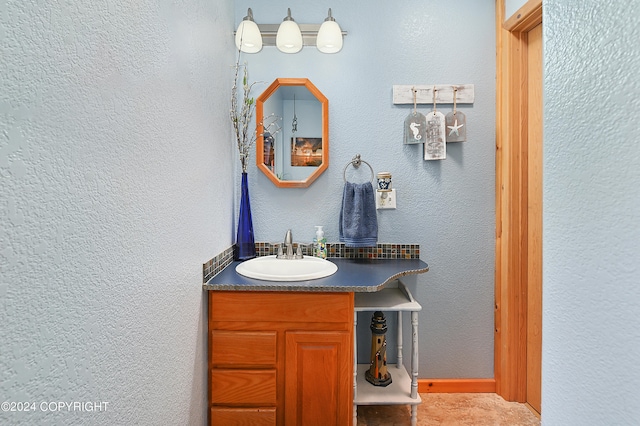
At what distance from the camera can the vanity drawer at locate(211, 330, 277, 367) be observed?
1316mm

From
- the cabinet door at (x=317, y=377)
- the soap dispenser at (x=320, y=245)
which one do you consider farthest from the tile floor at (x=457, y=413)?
the soap dispenser at (x=320, y=245)

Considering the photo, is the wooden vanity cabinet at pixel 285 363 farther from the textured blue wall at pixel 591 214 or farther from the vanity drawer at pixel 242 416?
the textured blue wall at pixel 591 214

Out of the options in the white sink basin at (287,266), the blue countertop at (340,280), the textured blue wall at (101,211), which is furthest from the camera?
the white sink basin at (287,266)

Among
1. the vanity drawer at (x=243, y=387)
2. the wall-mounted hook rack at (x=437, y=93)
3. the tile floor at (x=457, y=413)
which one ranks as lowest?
the tile floor at (x=457, y=413)

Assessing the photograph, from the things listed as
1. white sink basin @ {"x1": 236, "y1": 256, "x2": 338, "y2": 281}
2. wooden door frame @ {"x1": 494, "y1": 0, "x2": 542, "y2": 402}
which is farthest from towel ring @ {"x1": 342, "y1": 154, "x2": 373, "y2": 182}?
wooden door frame @ {"x1": 494, "y1": 0, "x2": 542, "y2": 402}

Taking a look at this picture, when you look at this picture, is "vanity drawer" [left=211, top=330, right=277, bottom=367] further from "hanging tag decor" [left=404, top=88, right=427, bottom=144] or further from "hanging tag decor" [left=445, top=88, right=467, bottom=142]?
"hanging tag decor" [left=445, top=88, right=467, bottom=142]

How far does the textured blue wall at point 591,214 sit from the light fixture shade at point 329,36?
114 cm

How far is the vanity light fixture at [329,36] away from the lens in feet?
5.64

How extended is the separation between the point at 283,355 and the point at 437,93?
1.61m

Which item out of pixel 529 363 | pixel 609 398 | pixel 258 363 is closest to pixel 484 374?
pixel 529 363

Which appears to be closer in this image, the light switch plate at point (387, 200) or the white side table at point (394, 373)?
the white side table at point (394, 373)

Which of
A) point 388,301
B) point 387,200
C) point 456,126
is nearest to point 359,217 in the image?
point 387,200

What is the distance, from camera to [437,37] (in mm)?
1868

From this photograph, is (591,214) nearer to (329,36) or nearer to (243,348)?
(243,348)
